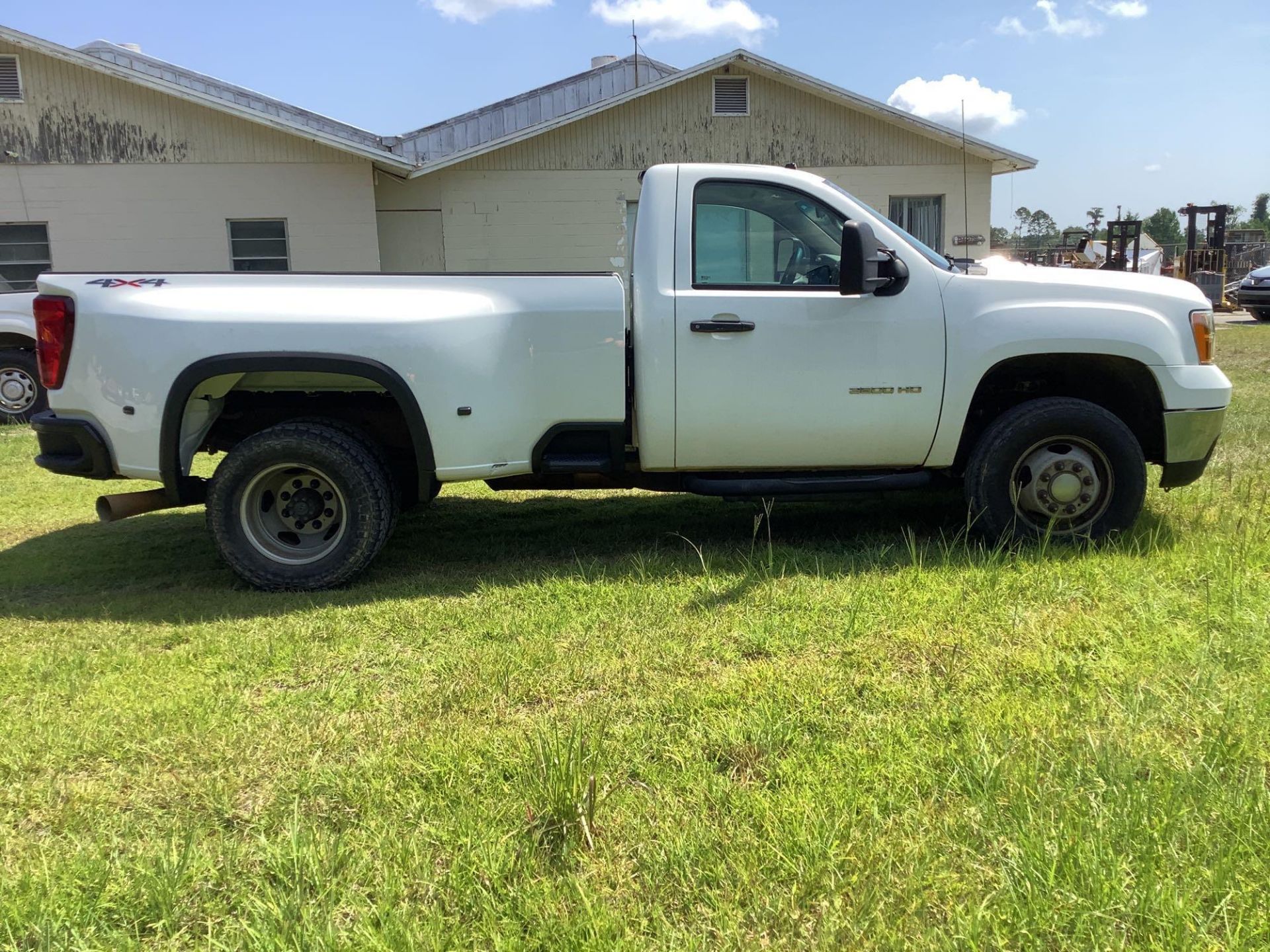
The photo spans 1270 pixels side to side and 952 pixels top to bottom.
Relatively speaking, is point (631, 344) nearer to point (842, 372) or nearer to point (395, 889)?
point (842, 372)

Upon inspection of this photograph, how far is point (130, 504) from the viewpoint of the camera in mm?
4531

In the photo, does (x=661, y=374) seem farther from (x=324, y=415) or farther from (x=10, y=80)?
(x=10, y=80)

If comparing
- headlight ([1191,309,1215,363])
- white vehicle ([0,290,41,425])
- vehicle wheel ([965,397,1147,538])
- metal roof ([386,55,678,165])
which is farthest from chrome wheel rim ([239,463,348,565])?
metal roof ([386,55,678,165])

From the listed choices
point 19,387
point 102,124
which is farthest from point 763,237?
point 102,124

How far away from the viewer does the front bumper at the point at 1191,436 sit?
457 centimetres

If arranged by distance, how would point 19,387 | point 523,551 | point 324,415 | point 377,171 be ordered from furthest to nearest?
1. point 377,171
2. point 19,387
3. point 523,551
4. point 324,415

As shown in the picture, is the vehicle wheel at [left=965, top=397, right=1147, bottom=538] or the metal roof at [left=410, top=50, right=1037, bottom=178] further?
the metal roof at [left=410, top=50, right=1037, bottom=178]

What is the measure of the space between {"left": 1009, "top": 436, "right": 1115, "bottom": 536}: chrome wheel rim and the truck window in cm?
137

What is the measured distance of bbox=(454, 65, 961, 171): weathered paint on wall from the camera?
15.7 m

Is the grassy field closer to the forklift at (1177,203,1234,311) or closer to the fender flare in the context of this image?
the fender flare

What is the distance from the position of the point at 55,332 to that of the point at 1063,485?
15.9 feet

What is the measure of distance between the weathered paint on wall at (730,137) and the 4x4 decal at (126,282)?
12031 millimetres

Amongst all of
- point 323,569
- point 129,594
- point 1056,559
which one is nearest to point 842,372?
point 1056,559

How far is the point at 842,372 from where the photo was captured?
4.54 m
